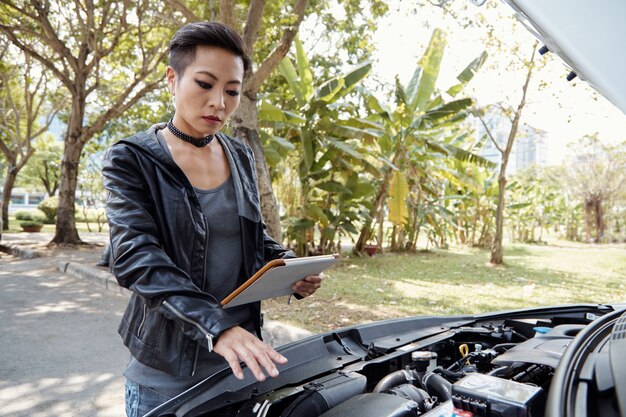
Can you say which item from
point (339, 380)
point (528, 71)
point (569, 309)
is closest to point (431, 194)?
point (528, 71)

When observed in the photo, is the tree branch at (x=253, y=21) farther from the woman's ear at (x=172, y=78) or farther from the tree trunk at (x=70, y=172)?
the tree trunk at (x=70, y=172)

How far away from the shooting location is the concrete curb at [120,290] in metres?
4.91

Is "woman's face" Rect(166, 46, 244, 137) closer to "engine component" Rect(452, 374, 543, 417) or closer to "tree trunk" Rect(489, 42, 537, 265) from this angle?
"engine component" Rect(452, 374, 543, 417)

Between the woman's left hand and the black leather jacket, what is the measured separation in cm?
27

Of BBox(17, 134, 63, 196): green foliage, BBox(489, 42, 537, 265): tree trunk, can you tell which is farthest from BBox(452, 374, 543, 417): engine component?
BBox(17, 134, 63, 196): green foliage

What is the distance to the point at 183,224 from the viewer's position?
4.97ft

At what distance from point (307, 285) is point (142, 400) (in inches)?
26.0

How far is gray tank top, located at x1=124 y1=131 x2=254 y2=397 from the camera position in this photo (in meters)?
1.55

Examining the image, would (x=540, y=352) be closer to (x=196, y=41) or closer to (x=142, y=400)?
(x=142, y=400)

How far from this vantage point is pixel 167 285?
1291 millimetres

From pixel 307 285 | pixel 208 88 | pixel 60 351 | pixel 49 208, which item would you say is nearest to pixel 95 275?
pixel 60 351

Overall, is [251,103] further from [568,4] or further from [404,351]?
[568,4]

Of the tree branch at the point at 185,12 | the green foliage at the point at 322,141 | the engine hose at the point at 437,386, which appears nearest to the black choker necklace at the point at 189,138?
the engine hose at the point at 437,386

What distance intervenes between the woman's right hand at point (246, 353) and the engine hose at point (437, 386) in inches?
28.4
